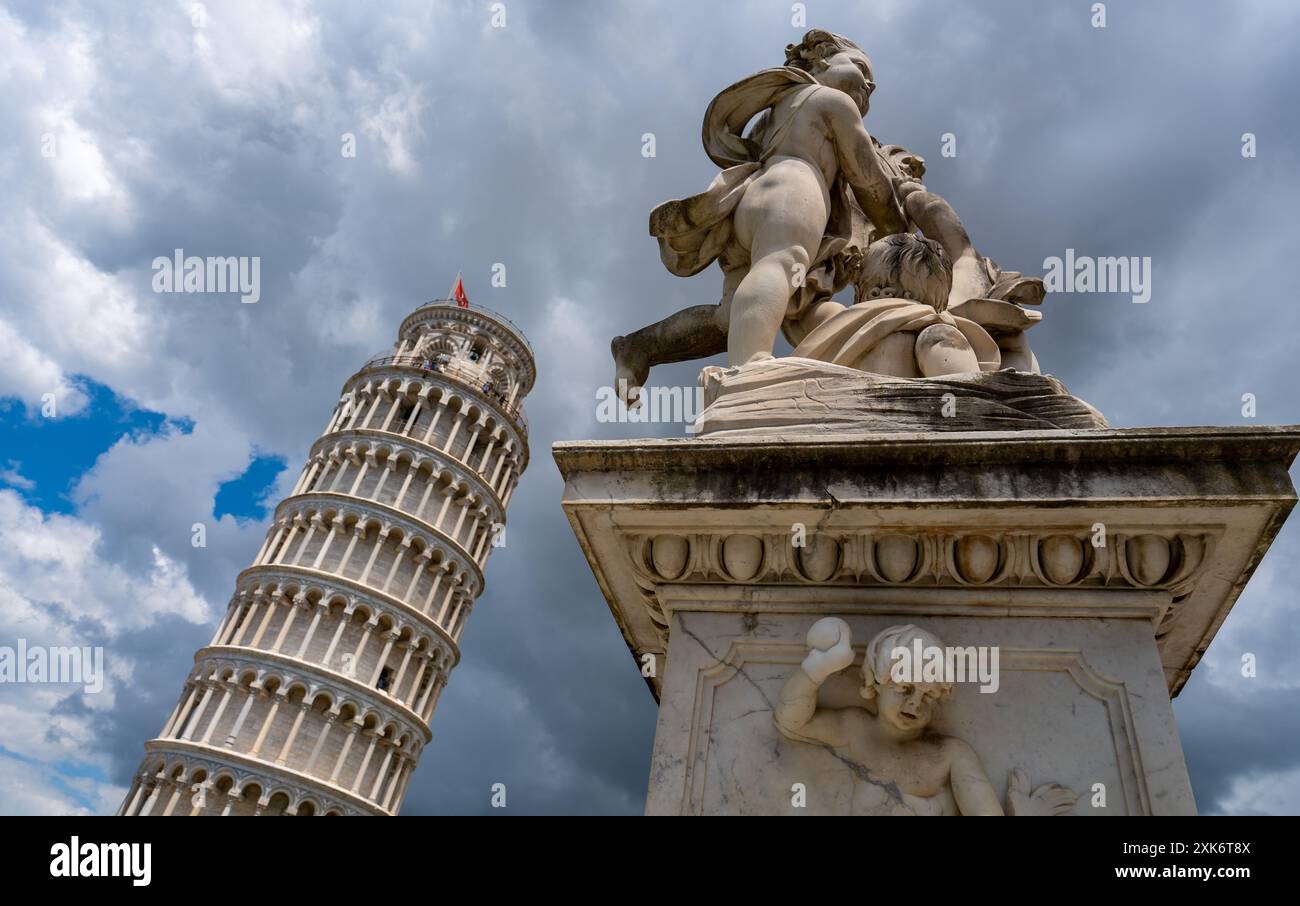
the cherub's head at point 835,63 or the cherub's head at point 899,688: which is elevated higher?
the cherub's head at point 835,63

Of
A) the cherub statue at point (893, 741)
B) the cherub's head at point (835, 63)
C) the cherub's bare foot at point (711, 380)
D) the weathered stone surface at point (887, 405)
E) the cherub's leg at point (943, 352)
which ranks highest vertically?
the cherub's head at point (835, 63)

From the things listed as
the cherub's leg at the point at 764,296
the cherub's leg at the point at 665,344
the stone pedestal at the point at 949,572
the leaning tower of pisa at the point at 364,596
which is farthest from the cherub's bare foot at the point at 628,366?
the leaning tower of pisa at the point at 364,596

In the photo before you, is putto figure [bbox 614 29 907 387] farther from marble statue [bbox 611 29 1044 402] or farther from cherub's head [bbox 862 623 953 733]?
cherub's head [bbox 862 623 953 733]

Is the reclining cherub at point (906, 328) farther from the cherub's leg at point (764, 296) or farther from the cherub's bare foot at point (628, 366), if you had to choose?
the cherub's bare foot at point (628, 366)

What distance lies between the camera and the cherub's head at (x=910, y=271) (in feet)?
11.6

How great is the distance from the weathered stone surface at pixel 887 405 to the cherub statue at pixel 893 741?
0.65 meters

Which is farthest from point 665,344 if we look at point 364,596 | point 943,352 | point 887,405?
point 364,596

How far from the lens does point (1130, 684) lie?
2154 millimetres

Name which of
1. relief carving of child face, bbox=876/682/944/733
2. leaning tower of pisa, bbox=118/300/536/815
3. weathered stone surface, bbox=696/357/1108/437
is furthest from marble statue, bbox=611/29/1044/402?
leaning tower of pisa, bbox=118/300/536/815

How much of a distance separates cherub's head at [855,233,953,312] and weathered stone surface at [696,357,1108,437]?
97 centimetres

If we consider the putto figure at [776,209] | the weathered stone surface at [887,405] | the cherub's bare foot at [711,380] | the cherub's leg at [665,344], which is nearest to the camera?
the weathered stone surface at [887,405]

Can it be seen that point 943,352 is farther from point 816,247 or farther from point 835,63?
point 835,63
